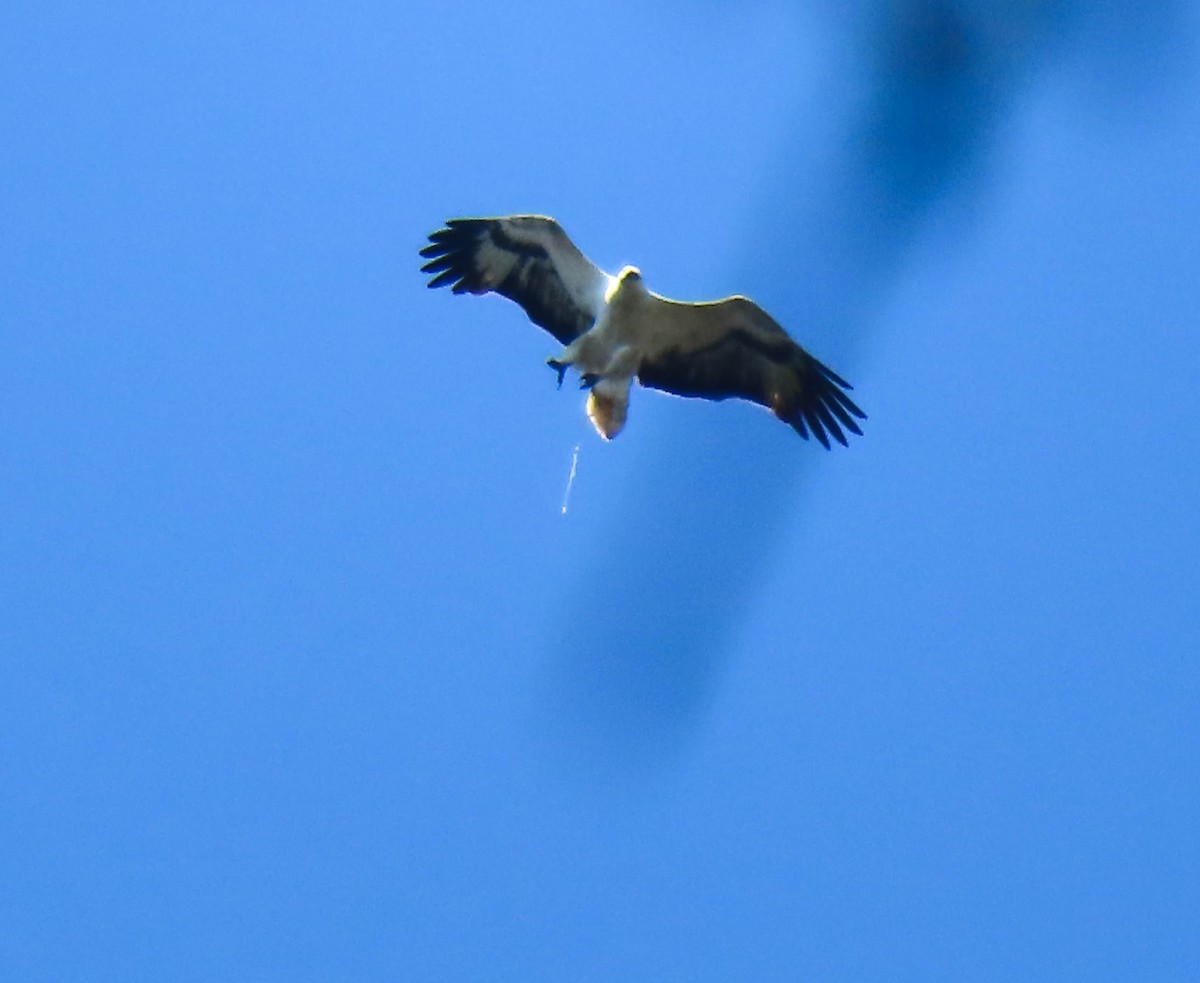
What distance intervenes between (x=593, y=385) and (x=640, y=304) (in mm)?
524

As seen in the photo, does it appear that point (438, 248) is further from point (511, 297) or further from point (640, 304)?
point (640, 304)

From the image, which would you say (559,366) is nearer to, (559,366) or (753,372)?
(559,366)

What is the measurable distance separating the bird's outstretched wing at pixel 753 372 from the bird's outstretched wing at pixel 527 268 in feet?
1.68

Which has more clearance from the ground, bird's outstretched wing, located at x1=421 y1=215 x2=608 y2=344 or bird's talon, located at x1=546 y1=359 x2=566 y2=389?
bird's outstretched wing, located at x1=421 y1=215 x2=608 y2=344

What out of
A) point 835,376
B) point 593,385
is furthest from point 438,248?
point 835,376

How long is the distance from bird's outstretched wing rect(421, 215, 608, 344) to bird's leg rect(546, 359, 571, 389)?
0.47 meters

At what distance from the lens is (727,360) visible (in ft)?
37.4

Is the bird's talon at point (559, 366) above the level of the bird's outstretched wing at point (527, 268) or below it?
below

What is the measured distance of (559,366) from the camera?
10750 millimetres

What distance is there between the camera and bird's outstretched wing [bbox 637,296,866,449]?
36.9ft

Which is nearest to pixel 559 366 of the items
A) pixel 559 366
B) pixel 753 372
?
pixel 559 366

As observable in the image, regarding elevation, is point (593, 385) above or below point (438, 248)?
below

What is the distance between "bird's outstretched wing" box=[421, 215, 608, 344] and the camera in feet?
36.4

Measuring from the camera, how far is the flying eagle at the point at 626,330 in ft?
35.9
